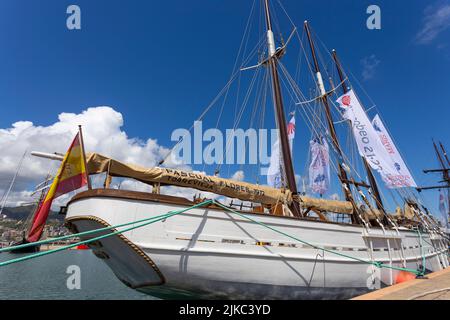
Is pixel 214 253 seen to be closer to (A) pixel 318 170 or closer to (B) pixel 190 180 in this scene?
(B) pixel 190 180

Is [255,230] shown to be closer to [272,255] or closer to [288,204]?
[272,255]

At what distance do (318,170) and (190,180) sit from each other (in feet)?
54.0

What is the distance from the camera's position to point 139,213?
7.10 m

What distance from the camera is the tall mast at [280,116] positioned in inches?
476

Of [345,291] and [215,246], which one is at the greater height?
[215,246]

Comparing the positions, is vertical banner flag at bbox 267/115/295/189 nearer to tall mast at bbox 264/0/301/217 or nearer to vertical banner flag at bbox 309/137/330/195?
vertical banner flag at bbox 309/137/330/195

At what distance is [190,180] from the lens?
8.66 m

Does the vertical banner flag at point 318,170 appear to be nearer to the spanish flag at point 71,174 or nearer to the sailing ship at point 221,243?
the sailing ship at point 221,243

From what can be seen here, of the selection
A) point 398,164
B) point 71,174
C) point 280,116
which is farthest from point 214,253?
point 398,164

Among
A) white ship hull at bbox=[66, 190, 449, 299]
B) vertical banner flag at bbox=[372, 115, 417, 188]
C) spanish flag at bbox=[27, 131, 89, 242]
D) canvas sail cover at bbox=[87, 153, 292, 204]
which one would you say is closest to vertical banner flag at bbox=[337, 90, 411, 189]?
vertical banner flag at bbox=[372, 115, 417, 188]

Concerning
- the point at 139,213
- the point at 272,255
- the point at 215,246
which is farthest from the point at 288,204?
the point at 139,213

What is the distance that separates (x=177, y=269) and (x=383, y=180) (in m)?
13.6
